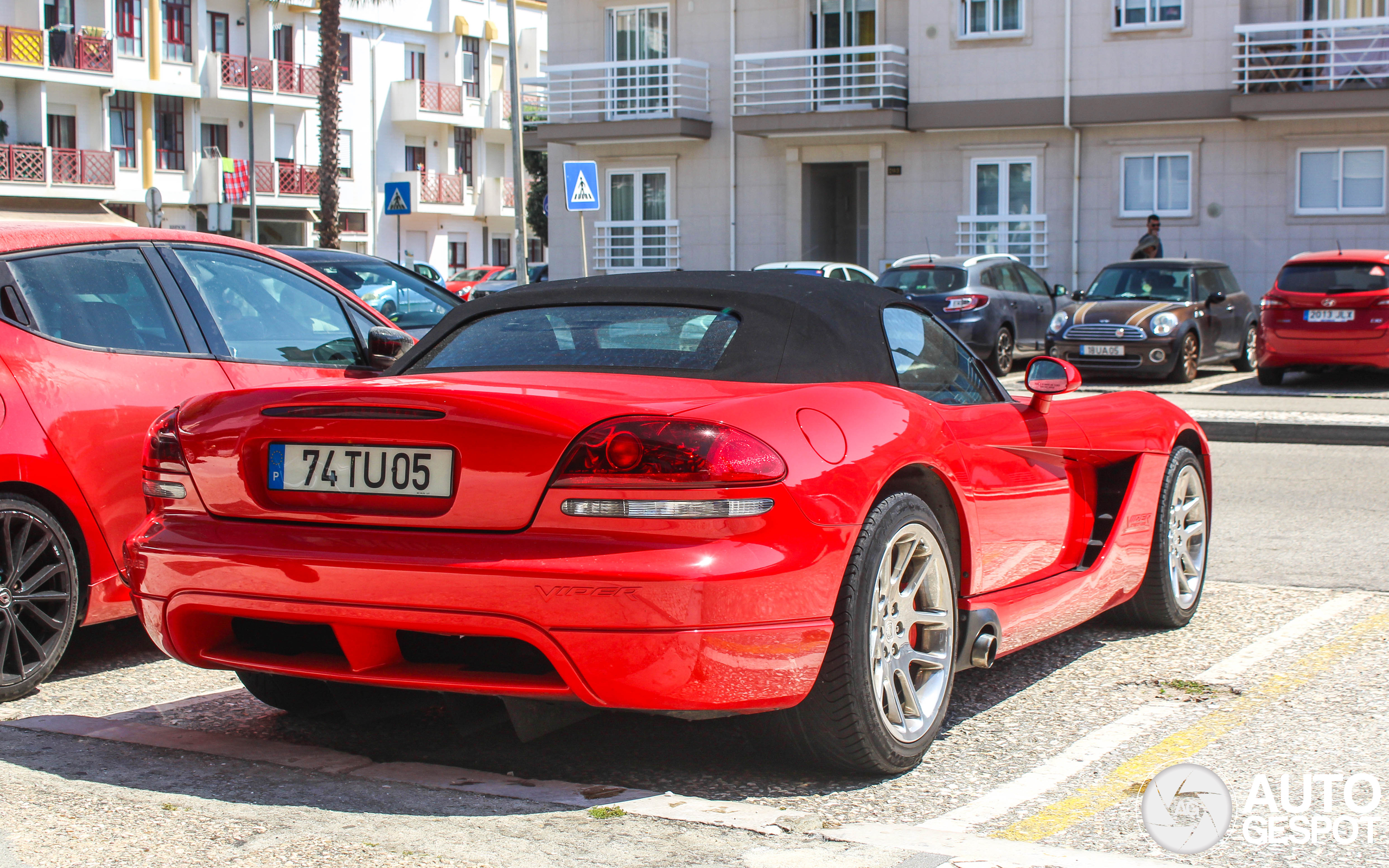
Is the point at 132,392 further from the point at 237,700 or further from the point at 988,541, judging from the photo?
the point at 988,541

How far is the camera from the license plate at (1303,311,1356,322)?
16578mm

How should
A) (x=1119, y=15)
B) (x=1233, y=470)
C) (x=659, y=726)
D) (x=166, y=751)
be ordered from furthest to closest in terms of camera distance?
(x=1119, y=15), (x=1233, y=470), (x=659, y=726), (x=166, y=751)

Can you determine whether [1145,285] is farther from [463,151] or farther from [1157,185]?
[463,151]

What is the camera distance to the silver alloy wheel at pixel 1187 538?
5.52 meters

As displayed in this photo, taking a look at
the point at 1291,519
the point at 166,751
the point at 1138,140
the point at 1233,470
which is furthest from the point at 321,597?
the point at 1138,140

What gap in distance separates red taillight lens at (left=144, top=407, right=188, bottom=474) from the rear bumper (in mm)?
343

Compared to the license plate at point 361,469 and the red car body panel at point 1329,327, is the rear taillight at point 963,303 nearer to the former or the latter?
the red car body panel at point 1329,327

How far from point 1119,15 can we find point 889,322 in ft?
82.0

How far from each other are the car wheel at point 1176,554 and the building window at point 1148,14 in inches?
914

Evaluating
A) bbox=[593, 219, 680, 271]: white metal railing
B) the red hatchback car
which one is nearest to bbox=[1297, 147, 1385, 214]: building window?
bbox=[593, 219, 680, 271]: white metal railing

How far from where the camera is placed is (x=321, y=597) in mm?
3492

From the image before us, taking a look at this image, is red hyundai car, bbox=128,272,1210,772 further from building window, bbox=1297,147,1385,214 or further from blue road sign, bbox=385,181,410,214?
building window, bbox=1297,147,1385,214

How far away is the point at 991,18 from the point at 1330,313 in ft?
44.7

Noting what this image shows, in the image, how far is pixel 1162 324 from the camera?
1845cm
